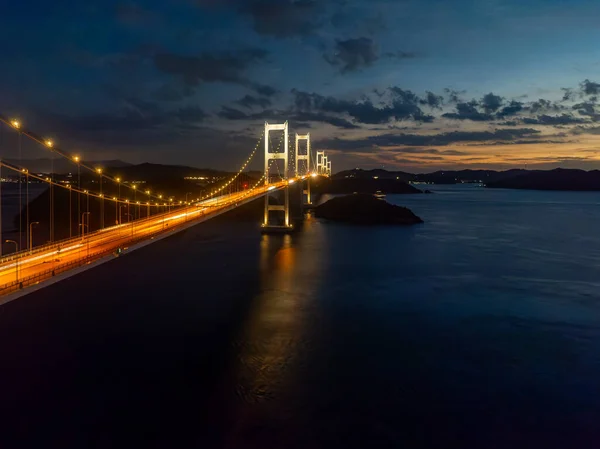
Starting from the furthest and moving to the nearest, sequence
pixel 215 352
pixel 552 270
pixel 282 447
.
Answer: pixel 552 270 → pixel 215 352 → pixel 282 447

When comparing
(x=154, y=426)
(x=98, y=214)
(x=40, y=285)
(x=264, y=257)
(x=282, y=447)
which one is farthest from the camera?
(x=98, y=214)

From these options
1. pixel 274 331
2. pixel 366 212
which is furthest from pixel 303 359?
pixel 366 212

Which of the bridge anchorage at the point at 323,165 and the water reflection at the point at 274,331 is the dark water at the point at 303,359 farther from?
the bridge anchorage at the point at 323,165

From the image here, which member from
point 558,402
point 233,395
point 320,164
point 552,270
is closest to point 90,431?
point 233,395

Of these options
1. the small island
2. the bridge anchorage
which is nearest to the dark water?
the small island

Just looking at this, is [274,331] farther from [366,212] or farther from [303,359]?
[366,212]

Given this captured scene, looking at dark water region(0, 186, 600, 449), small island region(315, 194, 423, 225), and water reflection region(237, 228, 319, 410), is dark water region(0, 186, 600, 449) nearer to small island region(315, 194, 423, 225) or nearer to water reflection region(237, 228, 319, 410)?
water reflection region(237, 228, 319, 410)

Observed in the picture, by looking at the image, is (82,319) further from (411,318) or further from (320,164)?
(320,164)
